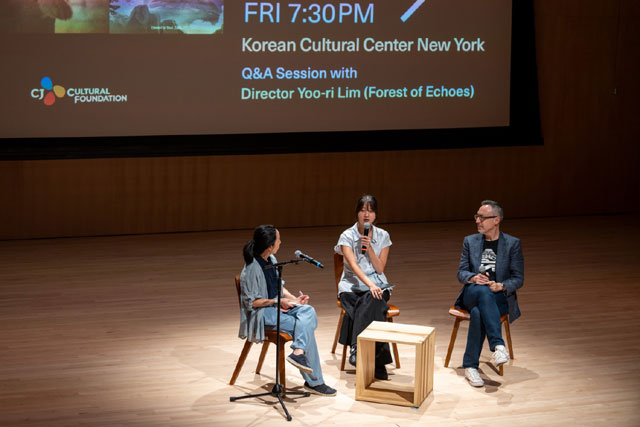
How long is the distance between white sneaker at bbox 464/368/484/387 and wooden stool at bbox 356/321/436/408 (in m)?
0.25

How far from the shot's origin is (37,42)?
341 inches

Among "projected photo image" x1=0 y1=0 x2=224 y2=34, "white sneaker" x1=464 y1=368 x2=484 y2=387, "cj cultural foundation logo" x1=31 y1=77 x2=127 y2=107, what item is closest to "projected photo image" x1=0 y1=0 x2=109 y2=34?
"projected photo image" x1=0 y1=0 x2=224 y2=34

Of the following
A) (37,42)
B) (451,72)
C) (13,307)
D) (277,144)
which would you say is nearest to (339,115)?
(277,144)

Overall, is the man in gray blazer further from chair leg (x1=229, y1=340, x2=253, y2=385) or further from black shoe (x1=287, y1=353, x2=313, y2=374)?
chair leg (x1=229, y1=340, x2=253, y2=385)

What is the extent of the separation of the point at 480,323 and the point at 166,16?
16.7ft

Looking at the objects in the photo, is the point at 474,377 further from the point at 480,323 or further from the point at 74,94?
the point at 74,94

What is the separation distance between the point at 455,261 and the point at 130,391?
13.1 ft

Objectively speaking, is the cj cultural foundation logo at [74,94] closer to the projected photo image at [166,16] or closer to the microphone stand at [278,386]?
the projected photo image at [166,16]

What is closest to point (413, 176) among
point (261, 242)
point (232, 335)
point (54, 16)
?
point (54, 16)

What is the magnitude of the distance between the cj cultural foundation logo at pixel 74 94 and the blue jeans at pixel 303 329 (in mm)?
4622

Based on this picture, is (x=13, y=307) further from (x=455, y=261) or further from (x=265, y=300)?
(x=455, y=261)

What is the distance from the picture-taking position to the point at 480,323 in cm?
527

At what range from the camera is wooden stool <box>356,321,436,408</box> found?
484 centimetres

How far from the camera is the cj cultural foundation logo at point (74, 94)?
8758 millimetres
